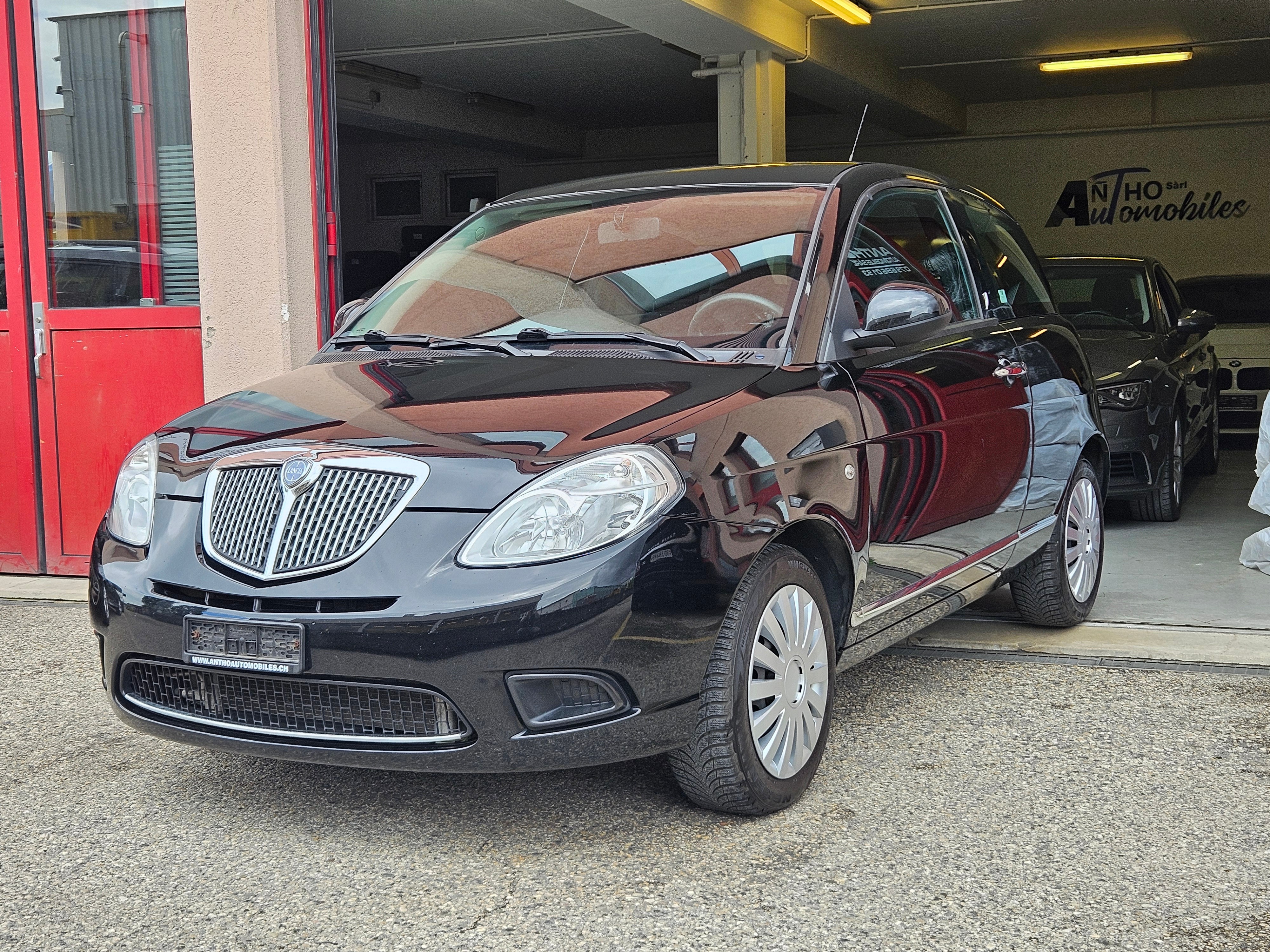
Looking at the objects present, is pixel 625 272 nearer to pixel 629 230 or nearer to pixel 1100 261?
pixel 629 230

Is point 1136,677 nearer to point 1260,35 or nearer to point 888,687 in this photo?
point 888,687

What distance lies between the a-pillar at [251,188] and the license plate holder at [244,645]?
3287 mm

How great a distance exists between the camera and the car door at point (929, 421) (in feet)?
12.4

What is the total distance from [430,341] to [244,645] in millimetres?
1268

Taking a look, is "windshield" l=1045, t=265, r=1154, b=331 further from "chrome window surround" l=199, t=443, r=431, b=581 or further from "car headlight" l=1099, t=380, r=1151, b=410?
"chrome window surround" l=199, t=443, r=431, b=581

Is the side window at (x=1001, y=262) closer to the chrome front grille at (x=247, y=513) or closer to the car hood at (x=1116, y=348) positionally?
the car hood at (x=1116, y=348)

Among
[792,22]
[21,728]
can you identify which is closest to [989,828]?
[21,728]

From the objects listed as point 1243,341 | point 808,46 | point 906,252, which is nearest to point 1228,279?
point 1243,341

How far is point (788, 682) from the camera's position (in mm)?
3311

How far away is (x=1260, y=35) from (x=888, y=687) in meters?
11.9

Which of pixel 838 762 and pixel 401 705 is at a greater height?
pixel 401 705

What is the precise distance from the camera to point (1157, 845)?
3188 mm

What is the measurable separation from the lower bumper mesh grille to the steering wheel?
1333 millimetres

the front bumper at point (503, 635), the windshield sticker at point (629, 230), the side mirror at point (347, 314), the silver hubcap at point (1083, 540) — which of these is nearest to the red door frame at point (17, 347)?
the side mirror at point (347, 314)
